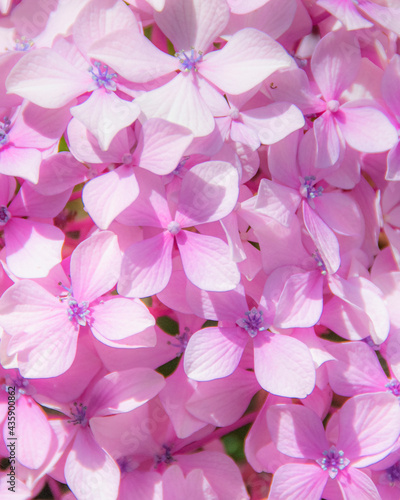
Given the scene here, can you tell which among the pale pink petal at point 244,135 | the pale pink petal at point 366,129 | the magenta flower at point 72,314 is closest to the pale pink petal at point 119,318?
the magenta flower at point 72,314

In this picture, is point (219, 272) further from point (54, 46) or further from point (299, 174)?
point (54, 46)

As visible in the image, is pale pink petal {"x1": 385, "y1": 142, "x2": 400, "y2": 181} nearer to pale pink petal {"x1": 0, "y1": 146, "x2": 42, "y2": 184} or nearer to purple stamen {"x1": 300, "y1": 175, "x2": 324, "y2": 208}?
purple stamen {"x1": 300, "y1": 175, "x2": 324, "y2": 208}

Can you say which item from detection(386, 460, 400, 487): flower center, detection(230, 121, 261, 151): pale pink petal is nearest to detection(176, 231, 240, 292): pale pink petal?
detection(230, 121, 261, 151): pale pink petal

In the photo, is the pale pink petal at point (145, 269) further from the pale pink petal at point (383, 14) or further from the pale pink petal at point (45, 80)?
the pale pink petal at point (383, 14)

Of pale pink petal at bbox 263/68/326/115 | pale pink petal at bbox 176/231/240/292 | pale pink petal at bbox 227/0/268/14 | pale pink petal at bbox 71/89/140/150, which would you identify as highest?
pale pink petal at bbox 227/0/268/14

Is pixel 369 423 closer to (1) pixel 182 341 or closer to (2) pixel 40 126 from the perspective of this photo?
(1) pixel 182 341

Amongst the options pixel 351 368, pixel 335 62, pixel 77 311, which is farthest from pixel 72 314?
pixel 335 62
